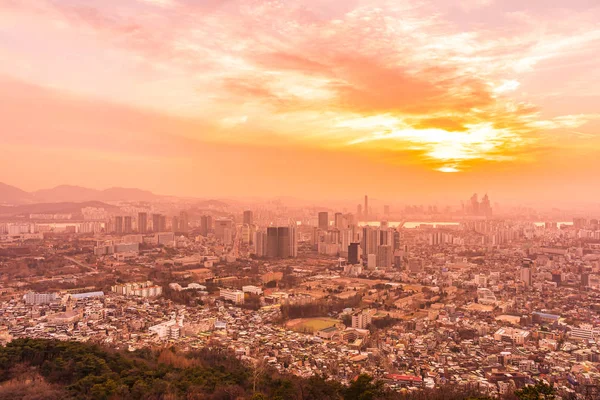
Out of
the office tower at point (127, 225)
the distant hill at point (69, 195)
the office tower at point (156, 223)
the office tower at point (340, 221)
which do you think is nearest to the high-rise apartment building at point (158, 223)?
the office tower at point (156, 223)

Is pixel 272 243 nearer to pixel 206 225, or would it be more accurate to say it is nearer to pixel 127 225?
pixel 206 225

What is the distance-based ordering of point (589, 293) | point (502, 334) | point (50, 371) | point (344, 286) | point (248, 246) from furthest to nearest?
point (248, 246) < point (344, 286) < point (589, 293) < point (502, 334) < point (50, 371)

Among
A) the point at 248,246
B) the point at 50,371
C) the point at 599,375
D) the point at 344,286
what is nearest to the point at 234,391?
the point at 50,371

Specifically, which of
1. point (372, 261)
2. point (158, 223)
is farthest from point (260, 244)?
point (158, 223)

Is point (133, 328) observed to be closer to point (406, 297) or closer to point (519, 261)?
point (406, 297)

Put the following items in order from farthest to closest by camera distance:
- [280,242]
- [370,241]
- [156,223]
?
[156,223], [280,242], [370,241]

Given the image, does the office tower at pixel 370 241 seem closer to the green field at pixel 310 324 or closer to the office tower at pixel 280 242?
the office tower at pixel 280 242
